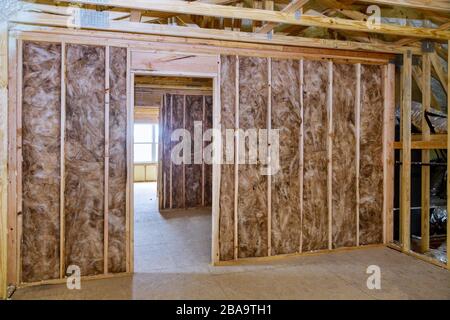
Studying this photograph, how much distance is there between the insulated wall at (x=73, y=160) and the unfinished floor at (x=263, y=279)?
0.33 m

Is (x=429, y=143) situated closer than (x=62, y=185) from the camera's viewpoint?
No

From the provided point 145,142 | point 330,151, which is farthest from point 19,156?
point 145,142

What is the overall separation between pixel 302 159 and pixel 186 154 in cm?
395

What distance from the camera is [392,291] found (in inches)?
120

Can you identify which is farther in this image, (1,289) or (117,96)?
(117,96)

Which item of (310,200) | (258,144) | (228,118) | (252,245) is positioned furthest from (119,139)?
(310,200)

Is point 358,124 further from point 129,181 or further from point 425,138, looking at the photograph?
point 129,181

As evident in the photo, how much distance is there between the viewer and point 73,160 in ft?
11.0

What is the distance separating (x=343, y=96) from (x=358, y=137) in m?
0.59

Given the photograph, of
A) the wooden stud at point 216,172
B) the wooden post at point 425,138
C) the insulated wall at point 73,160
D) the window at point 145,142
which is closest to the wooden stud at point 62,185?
the insulated wall at point 73,160

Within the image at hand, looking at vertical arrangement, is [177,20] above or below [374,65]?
above
